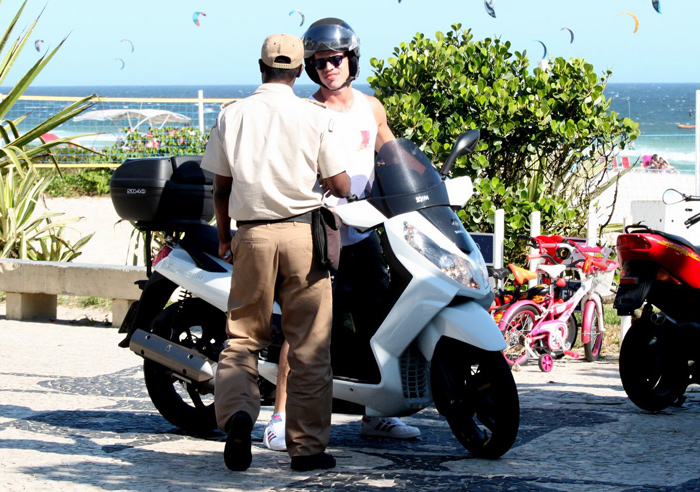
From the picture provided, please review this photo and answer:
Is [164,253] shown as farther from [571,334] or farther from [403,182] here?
[571,334]

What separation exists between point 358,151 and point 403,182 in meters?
0.35

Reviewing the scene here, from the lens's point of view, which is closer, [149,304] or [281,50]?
[281,50]

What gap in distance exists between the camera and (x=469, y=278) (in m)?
4.62

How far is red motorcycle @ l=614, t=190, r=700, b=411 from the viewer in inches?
224

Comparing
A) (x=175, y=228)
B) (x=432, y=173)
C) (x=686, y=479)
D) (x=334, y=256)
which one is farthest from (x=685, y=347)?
(x=175, y=228)

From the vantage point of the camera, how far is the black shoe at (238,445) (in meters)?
4.38

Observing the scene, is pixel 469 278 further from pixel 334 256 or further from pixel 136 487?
pixel 136 487

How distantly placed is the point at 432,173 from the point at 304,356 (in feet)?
3.49

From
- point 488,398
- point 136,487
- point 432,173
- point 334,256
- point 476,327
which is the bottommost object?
point 136,487

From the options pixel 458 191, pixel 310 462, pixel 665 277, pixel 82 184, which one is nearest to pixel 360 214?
pixel 458 191

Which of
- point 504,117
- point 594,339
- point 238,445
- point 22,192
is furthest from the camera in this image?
point 22,192

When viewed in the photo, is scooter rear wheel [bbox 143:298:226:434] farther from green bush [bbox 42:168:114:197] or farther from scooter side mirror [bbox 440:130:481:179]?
green bush [bbox 42:168:114:197]

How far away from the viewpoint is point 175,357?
512 centimetres

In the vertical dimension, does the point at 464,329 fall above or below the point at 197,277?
below
